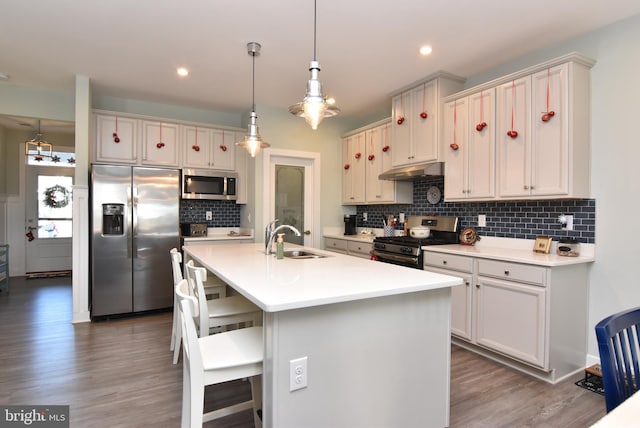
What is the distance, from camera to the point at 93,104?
438 centimetres

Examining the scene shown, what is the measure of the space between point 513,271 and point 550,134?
1.08 m

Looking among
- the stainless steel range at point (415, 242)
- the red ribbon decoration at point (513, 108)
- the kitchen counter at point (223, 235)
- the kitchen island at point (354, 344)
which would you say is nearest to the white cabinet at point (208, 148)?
the kitchen counter at point (223, 235)

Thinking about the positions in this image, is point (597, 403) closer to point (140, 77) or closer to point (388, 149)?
point (388, 149)

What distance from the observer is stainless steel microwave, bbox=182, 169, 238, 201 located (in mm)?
4589

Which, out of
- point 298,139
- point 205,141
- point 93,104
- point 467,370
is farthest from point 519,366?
point 93,104

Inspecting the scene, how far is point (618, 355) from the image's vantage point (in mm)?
1076

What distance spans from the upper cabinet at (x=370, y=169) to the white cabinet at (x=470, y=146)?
2.87ft

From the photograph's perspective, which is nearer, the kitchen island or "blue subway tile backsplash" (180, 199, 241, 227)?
the kitchen island

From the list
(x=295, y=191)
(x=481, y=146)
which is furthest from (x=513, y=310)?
(x=295, y=191)

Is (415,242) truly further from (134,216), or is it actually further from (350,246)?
(134,216)

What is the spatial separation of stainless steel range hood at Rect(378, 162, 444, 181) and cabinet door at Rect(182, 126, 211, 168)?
2.32 meters

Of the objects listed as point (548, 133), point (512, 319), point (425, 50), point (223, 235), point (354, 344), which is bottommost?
point (512, 319)

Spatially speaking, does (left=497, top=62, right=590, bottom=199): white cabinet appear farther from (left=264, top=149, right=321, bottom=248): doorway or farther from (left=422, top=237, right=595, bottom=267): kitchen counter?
(left=264, top=149, right=321, bottom=248): doorway

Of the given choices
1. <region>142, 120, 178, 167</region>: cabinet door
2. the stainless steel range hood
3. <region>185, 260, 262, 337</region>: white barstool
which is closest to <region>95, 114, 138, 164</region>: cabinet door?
<region>142, 120, 178, 167</region>: cabinet door
